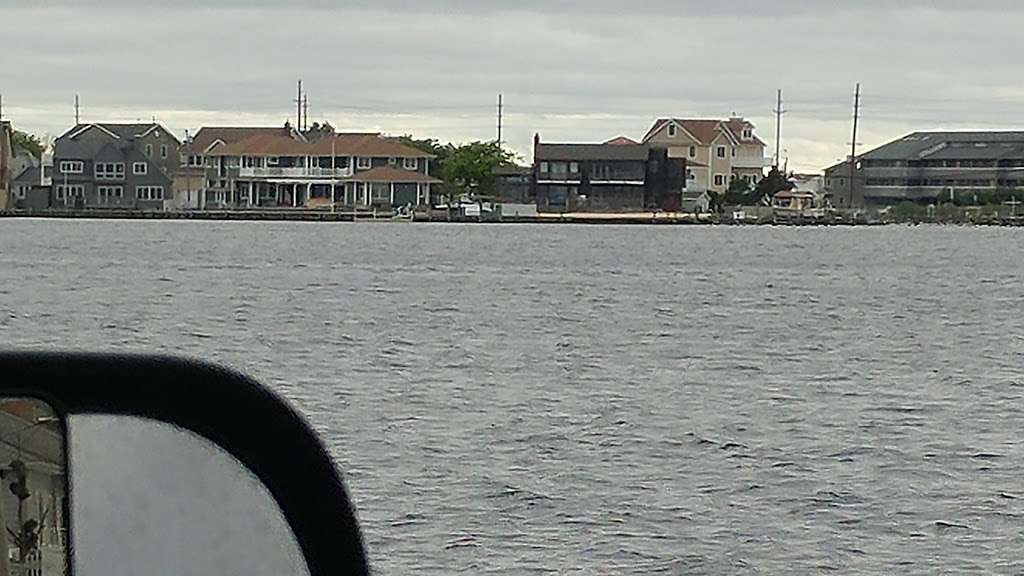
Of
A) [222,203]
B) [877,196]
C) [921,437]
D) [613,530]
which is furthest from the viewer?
[877,196]

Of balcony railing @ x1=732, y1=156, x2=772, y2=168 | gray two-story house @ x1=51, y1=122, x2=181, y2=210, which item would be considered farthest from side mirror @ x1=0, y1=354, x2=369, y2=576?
balcony railing @ x1=732, y1=156, x2=772, y2=168

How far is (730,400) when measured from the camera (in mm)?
24734

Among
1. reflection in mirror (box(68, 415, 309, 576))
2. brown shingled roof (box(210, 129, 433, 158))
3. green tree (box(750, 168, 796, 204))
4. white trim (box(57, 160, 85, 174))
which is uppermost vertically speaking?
brown shingled roof (box(210, 129, 433, 158))

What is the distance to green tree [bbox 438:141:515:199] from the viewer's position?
121812 mm

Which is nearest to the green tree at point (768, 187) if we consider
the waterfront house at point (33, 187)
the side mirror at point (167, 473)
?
the waterfront house at point (33, 187)

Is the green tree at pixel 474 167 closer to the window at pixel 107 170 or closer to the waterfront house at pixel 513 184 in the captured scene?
the waterfront house at pixel 513 184

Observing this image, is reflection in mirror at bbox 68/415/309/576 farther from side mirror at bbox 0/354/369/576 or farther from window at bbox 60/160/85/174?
window at bbox 60/160/85/174

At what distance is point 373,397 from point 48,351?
22.2 m

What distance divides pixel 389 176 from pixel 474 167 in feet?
21.0

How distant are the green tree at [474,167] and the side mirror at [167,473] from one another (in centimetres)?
11969

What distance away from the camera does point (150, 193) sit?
12069 centimetres

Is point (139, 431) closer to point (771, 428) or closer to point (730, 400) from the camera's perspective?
point (771, 428)

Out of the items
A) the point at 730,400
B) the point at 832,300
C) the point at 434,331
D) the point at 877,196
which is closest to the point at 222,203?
the point at 877,196

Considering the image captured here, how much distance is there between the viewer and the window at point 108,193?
11625 cm
